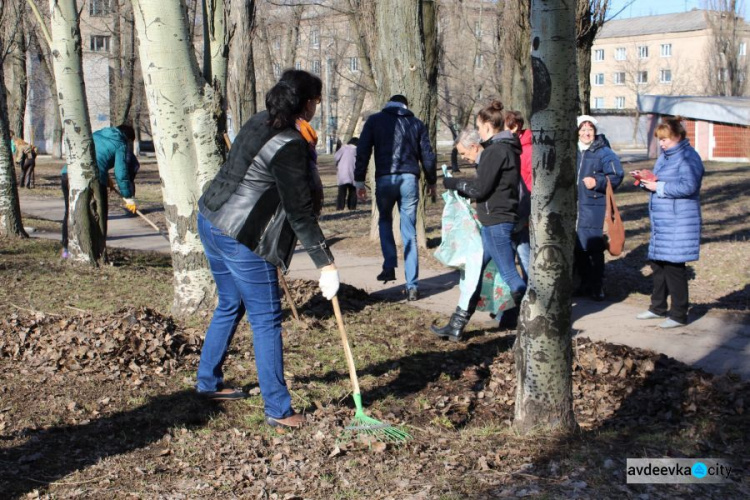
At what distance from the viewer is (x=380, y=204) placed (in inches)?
335

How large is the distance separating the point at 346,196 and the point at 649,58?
7216 cm

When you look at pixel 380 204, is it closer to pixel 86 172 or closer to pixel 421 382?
pixel 421 382

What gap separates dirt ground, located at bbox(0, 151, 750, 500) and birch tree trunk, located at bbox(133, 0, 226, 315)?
28.9 inches

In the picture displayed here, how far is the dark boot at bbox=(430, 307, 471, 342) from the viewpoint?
6.82 m

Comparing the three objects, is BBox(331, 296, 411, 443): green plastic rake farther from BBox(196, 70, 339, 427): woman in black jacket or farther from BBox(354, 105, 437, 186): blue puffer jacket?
BBox(354, 105, 437, 186): blue puffer jacket

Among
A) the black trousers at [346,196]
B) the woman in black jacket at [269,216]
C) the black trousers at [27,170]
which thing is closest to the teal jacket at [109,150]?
the woman in black jacket at [269,216]

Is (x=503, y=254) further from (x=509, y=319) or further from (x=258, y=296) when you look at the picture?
(x=258, y=296)

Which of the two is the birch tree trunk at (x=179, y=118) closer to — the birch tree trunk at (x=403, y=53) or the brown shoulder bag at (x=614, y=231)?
the brown shoulder bag at (x=614, y=231)

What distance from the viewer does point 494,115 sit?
671 centimetres

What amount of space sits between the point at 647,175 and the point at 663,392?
100 inches

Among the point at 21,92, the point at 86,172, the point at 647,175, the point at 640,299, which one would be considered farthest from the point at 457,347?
the point at 21,92

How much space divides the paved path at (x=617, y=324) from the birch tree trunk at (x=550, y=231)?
6.94ft

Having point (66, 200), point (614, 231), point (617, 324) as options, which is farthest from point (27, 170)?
point (617, 324)

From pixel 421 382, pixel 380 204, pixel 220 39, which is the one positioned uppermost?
pixel 220 39
